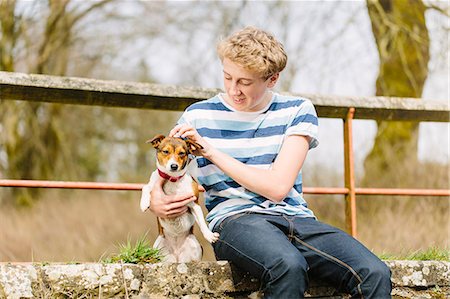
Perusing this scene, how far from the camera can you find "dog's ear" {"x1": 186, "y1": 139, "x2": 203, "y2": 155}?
2.96 m

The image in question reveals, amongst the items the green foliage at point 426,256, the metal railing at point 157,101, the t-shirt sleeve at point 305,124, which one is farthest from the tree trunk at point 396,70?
the t-shirt sleeve at point 305,124

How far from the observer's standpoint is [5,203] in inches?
523

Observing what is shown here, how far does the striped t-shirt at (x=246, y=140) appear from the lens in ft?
9.98

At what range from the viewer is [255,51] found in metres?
2.98

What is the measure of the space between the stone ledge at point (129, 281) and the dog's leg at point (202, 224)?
5.8 inches

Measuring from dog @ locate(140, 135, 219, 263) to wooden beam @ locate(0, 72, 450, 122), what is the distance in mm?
505

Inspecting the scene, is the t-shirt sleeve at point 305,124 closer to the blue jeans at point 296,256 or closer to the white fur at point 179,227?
the blue jeans at point 296,256

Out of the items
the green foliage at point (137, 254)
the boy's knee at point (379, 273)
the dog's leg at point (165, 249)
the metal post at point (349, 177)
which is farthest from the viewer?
the metal post at point (349, 177)

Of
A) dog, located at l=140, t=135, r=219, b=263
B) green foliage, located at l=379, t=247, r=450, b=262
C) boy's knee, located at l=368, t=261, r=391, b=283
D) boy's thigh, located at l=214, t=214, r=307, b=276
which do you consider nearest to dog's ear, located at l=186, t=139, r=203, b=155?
dog, located at l=140, t=135, r=219, b=263

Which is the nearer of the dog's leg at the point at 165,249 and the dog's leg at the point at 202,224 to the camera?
the dog's leg at the point at 202,224

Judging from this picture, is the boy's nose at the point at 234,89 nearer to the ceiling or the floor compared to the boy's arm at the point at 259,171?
nearer to the ceiling

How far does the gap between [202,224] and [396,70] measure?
697 centimetres

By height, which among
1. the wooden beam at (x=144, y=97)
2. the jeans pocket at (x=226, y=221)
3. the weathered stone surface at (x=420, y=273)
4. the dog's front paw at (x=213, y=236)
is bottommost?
the weathered stone surface at (x=420, y=273)

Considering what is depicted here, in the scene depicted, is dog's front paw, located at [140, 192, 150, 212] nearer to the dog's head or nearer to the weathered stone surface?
the dog's head
